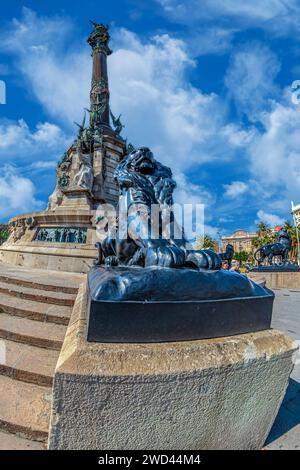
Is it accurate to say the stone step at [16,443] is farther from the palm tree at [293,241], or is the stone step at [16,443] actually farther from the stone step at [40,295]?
the palm tree at [293,241]

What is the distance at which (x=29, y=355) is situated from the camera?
250 centimetres

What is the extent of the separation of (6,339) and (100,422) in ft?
6.60

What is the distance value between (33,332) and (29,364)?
513 mm

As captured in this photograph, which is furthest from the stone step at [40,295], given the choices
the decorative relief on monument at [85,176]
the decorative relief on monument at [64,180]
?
the decorative relief on monument at [64,180]

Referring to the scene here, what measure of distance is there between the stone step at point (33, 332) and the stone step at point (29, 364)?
68 mm

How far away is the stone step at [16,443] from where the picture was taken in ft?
5.60

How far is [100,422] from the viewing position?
1.31 meters

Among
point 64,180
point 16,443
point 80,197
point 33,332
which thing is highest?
point 64,180

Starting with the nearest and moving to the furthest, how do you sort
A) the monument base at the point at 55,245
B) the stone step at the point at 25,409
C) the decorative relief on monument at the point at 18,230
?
1. the stone step at the point at 25,409
2. the monument base at the point at 55,245
3. the decorative relief on monument at the point at 18,230

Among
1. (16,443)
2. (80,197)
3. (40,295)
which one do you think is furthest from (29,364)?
(80,197)

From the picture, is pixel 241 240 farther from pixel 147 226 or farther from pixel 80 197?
pixel 147 226
